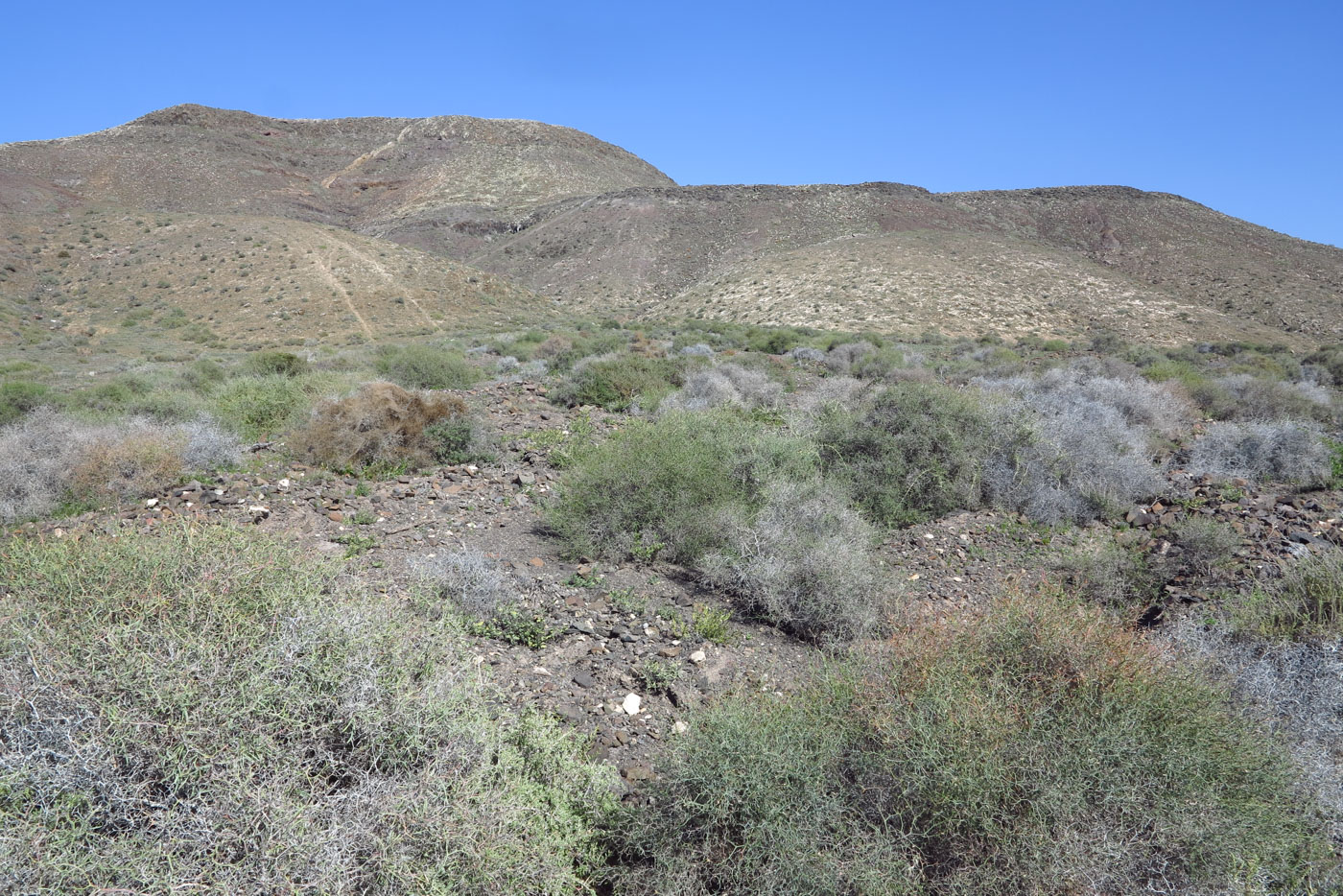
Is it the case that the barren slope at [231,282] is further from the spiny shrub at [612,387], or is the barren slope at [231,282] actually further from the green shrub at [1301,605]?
the green shrub at [1301,605]

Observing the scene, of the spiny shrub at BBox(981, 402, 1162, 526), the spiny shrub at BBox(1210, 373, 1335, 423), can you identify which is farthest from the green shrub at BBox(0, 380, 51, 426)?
the spiny shrub at BBox(1210, 373, 1335, 423)

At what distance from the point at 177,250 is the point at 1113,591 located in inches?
1683

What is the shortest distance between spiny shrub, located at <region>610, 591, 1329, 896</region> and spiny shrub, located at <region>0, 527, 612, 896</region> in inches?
25.7

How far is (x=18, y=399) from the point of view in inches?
455

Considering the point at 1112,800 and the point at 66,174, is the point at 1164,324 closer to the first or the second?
the point at 1112,800

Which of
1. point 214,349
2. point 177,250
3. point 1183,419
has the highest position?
point 177,250

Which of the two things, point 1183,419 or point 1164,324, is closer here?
point 1183,419

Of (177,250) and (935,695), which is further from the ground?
(177,250)

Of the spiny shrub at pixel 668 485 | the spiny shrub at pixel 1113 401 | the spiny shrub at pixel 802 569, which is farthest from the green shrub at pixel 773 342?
the spiny shrub at pixel 802 569

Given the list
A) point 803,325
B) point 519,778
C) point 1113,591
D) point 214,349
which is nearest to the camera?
point 519,778

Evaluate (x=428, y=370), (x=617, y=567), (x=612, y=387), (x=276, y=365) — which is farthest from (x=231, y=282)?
(x=617, y=567)

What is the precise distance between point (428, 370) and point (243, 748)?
1232cm

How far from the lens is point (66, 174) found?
50.8 m

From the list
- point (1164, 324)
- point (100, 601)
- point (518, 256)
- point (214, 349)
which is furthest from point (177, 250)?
point (1164, 324)
